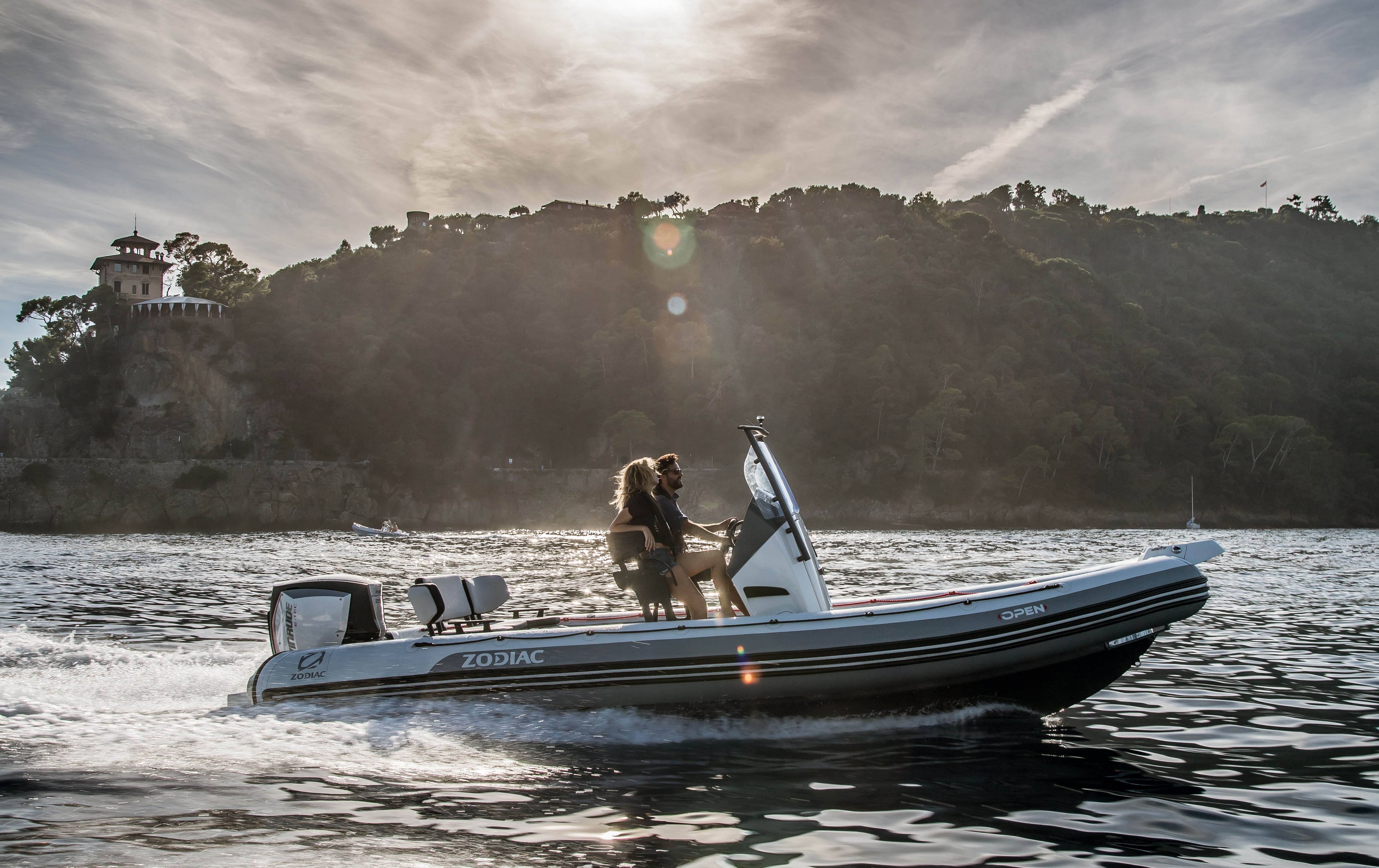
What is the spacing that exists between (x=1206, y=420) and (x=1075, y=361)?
1109 cm

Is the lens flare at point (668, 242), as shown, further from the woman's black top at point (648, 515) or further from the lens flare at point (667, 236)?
the woman's black top at point (648, 515)

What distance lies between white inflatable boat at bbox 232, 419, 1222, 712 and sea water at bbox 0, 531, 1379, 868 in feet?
0.52

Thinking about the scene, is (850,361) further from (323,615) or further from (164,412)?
(323,615)

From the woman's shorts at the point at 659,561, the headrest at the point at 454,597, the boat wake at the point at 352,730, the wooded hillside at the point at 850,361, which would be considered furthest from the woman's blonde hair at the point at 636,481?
the wooded hillside at the point at 850,361

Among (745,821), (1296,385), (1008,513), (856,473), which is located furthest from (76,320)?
(1296,385)

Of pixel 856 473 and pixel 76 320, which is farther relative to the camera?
pixel 76 320

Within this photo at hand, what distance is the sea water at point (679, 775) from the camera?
12.1 ft

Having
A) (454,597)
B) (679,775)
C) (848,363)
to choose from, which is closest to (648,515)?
(454,597)

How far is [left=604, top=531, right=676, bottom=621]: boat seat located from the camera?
6172mm

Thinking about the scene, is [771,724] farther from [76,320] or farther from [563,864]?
[76,320]

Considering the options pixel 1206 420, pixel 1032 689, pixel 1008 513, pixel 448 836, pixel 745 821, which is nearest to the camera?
pixel 448 836

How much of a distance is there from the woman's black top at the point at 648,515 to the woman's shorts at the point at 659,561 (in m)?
0.08

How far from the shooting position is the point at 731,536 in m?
6.34

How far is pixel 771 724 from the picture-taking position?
5.75 m
